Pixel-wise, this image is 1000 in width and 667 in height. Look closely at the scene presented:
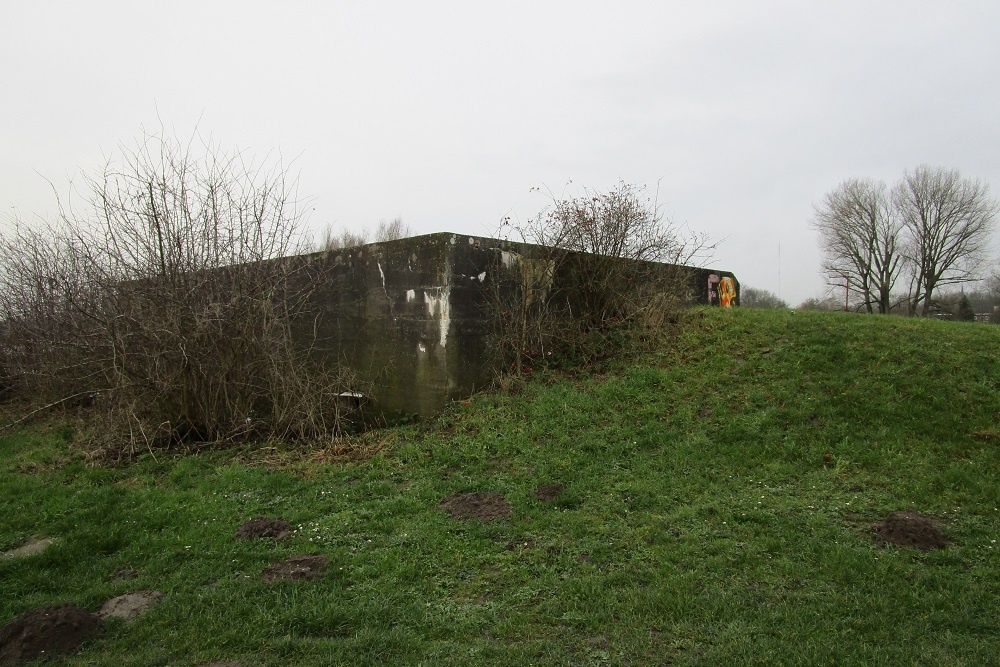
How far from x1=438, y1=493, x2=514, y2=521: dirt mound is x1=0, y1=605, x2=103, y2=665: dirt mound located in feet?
8.31

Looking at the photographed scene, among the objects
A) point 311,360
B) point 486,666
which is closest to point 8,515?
point 311,360

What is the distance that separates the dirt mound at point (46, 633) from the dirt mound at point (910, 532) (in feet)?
16.4

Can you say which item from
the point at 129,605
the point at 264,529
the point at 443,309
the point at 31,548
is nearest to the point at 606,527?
the point at 264,529

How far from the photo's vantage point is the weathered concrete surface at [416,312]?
25.0 ft

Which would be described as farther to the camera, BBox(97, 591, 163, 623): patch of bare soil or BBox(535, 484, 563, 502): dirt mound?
BBox(535, 484, 563, 502): dirt mound

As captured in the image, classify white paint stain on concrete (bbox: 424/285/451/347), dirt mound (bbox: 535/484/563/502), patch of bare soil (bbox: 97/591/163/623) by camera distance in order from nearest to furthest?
1. patch of bare soil (bbox: 97/591/163/623)
2. dirt mound (bbox: 535/484/563/502)
3. white paint stain on concrete (bbox: 424/285/451/347)

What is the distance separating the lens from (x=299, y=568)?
406 centimetres

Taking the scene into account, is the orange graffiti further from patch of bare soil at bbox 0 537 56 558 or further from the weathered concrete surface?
patch of bare soil at bbox 0 537 56 558

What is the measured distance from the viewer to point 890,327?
26.9 ft

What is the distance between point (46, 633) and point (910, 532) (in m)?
5.42

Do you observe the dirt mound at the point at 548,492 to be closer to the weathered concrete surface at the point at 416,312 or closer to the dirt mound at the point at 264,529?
the dirt mound at the point at 264,529

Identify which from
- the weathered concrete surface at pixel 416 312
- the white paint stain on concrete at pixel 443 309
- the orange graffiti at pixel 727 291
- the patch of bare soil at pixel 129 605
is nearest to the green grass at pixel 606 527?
the patch of bare soil at pixel 129 605

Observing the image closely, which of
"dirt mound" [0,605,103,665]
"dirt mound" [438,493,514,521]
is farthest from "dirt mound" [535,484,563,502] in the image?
"dirt mound" [0,605,103,665]

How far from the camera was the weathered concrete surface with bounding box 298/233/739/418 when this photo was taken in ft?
25.0
